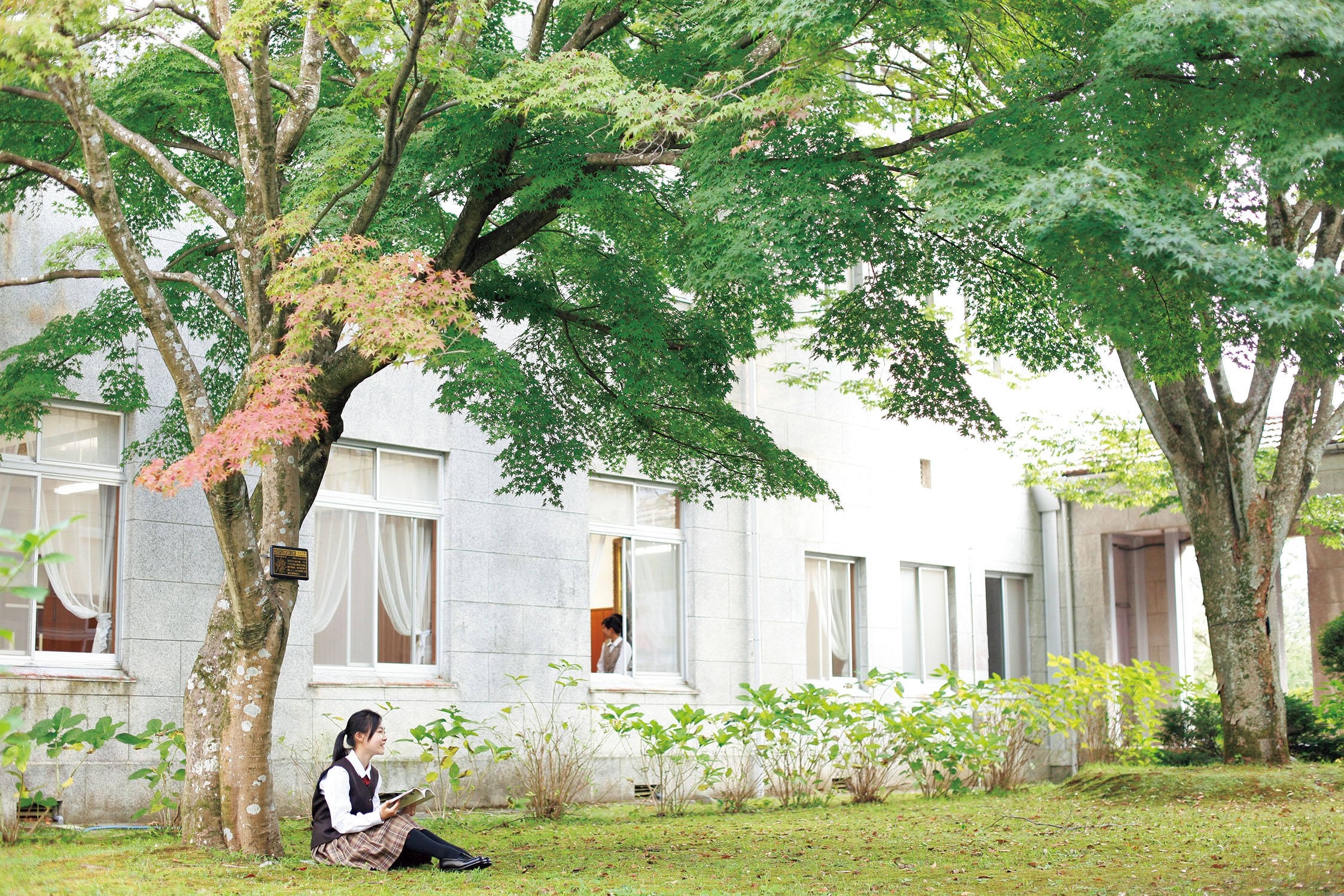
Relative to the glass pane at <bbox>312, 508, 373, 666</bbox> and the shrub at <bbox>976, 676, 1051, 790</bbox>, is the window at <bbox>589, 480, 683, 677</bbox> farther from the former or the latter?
the shrub at <bbox>976, 676, 1051, 790</bbox>

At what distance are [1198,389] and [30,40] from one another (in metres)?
10.9

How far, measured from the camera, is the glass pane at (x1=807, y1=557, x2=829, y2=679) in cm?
1755

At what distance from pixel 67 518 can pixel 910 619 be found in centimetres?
1241

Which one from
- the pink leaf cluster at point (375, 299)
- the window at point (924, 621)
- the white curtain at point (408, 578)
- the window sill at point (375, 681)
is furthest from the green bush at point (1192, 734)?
the pink leaf cluster at point (375, 299)

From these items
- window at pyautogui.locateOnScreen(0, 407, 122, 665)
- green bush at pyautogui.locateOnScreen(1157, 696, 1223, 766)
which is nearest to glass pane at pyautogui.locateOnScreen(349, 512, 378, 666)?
window at pyautogui.locateOnScreen(0, 407, 122, 665)

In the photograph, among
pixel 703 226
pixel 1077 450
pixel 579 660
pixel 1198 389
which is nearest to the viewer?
pixel 703 226

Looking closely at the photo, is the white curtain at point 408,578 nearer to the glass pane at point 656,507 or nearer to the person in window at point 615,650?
the person in window at point 615,650

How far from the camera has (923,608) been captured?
63.4 ft

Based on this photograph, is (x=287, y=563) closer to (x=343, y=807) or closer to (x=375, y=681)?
(x=343, y=807)

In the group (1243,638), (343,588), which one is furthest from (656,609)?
(1243,638)

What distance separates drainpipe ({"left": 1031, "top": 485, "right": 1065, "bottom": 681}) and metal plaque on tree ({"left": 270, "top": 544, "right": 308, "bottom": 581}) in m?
15.6

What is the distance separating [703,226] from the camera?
8234 millimetres

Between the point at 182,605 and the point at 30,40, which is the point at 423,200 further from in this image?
the point at 182,605

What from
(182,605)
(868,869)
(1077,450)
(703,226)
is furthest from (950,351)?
(1077,450)
